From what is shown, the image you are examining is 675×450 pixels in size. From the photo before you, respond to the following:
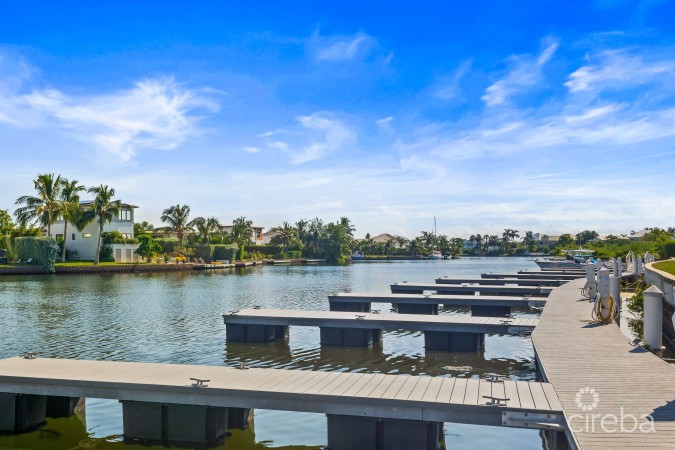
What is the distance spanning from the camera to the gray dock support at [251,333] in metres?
18.8

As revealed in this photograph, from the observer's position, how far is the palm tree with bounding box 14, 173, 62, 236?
63938 millimetres

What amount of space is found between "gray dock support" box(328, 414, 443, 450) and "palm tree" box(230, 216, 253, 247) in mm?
87051

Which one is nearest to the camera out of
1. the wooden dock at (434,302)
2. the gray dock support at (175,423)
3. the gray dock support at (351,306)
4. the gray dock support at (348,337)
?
the gray dock support at (175,423)

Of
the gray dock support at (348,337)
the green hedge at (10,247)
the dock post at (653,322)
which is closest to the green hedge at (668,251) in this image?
the gray dock support at (348,337)

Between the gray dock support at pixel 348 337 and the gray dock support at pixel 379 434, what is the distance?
9.06 metres

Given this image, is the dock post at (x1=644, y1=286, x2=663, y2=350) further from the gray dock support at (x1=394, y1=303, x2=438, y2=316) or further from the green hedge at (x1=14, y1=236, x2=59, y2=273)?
the green hedge at (x1=14, y1=236, x2=59, y2=273)

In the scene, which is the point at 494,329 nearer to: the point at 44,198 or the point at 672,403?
the point at 672,403

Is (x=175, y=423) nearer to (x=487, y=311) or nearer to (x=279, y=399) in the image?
(x=279, y=399)

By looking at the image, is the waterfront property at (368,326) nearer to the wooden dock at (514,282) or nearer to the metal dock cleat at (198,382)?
the metal dock cleat at (198,382)

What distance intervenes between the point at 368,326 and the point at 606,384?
8.94 m

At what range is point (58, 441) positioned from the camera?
398 inches

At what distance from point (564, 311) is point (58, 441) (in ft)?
45.0

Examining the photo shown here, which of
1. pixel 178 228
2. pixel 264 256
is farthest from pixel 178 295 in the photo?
pixel 264 256

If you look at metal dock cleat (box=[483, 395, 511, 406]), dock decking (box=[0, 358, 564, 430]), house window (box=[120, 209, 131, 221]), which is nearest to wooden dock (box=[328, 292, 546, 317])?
dock decking (box=[0, 358, 564, 430])
